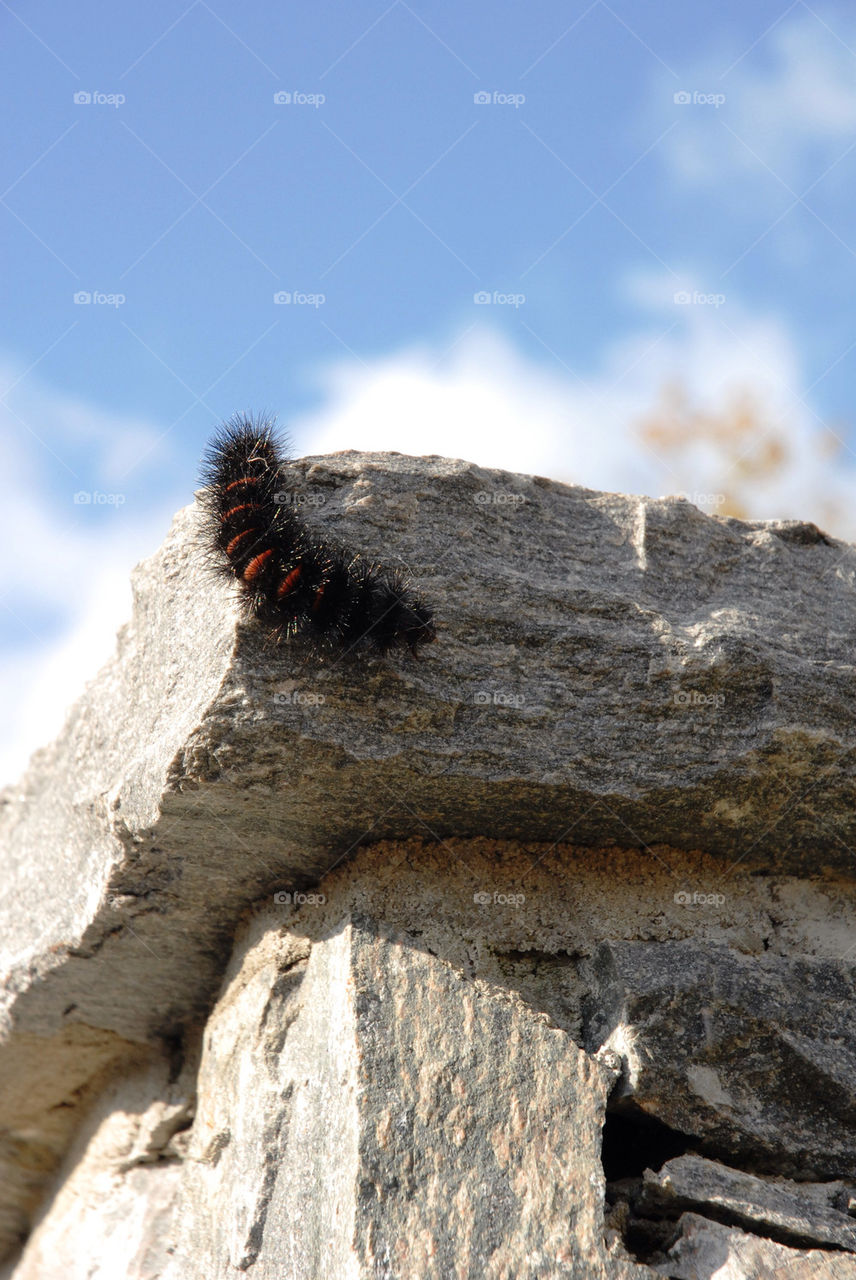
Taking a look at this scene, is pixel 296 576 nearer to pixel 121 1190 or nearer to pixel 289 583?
pixel 289 583

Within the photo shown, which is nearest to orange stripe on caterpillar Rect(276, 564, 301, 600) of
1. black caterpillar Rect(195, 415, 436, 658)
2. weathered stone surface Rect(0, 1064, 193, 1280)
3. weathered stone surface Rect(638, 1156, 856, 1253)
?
black caterpillar Rect(195, 415, 436, 658)

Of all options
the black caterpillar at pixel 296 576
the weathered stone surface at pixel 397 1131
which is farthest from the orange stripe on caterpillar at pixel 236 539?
the weathered stone surface at pixel 397 1131

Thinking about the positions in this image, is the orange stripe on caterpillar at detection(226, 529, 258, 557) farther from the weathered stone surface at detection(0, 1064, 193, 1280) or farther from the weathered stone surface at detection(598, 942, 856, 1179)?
the weathered stone surface at detection(0, 1064, 193, 1280)

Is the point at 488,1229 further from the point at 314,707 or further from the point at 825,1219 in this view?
the point at 314,707

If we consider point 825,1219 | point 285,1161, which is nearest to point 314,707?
point 285,1161

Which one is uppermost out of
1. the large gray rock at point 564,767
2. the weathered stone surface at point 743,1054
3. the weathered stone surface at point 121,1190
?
the large gray rock at point 564,767

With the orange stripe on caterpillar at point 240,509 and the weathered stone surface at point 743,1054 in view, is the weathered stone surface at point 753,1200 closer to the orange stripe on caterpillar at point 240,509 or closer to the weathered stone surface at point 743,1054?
the weathered stone surface at point 743,1054

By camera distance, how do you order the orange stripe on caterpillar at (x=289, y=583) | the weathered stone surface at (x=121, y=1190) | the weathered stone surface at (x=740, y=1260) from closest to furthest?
1. the weathered stone surface at (x=740, y=1260)
2. the orange stripe on caterpillar at (x=289, y=583)
3. the weathered stone surface at (x=121, y=1190)

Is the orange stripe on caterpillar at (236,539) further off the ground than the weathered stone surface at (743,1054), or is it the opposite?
the orange stripe on caterpillar at (236,539)
